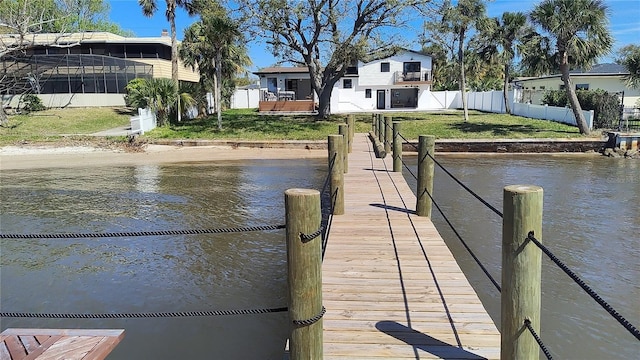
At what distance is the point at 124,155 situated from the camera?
66.5 feet

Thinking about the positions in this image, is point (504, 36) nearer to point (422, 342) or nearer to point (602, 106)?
point (602, 106)

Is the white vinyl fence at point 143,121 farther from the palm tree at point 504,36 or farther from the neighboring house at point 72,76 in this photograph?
the palm tree at point 504,36

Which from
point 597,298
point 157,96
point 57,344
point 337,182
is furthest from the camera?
point 157,96

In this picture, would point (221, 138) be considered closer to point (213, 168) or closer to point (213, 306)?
point (213, 168)

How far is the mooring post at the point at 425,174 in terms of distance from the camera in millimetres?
6613

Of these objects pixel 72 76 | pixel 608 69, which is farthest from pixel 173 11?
pixel 608 69

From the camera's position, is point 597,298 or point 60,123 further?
point 60,123

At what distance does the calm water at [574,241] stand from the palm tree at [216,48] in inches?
478

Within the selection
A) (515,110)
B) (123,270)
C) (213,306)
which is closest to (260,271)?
(213,306)

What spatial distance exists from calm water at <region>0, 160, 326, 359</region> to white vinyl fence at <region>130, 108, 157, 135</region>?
882 centimetres

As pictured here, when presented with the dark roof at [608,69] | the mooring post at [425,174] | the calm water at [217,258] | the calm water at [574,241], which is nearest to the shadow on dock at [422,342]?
the calm water at [217,258]

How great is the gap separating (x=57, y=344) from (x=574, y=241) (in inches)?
319

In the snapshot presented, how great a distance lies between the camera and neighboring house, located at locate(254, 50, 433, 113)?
42219 millimetres

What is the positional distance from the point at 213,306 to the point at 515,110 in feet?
102
